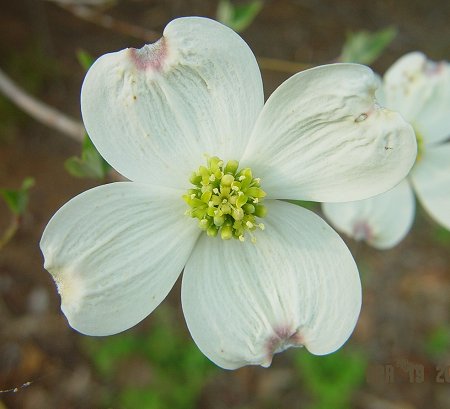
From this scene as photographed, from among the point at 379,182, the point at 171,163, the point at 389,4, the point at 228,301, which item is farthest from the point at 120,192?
the point at 389,4

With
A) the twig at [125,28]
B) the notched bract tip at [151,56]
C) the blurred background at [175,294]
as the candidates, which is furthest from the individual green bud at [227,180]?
the blurred background at [175,294]

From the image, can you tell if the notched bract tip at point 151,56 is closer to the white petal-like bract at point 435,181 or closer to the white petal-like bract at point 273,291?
the white petal-like bract at point 273,291

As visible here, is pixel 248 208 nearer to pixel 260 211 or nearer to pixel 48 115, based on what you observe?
pixel 260 211

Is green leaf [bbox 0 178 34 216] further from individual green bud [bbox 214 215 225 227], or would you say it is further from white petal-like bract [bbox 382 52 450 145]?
white petal-like bract [bbox 382 52 450 145]

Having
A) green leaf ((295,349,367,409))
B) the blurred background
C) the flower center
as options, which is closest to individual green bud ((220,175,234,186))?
the flower center

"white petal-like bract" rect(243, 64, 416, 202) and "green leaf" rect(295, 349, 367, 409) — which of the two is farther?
"green leaf" rect(295, 349, 367, 409)

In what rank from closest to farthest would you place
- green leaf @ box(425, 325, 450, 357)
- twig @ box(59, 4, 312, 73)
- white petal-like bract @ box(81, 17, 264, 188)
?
white petal-like bract @ box(81, 17, 264, 188)
twig @ box(59, 4, 312, 73)
green leaf @ box(425, 325, 450, 357)
